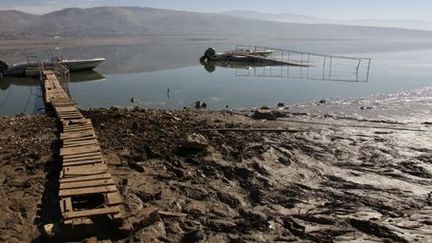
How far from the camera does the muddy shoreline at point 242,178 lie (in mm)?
8891

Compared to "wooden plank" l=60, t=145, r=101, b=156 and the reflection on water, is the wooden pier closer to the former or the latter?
"wooden plank" l=60, t=145, r=101, b=156

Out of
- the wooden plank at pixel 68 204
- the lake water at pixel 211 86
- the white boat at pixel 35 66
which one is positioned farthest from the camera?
the white boat at pixel 35 66

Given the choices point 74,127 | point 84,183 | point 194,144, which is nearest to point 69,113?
point 74,127

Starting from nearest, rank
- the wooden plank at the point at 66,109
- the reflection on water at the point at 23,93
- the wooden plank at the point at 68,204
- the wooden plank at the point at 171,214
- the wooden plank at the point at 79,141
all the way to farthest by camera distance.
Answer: the wooden plank at the point at 68,204
the wooden plank at the point at 171,214
the wooden plank at the point at 79,141
the wooden plank at the point at 66,109
the reflection on water at the point at 23,93

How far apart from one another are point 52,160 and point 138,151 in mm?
2189

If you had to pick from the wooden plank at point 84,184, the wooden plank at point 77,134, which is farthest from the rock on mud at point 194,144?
the wooden plank at point 84,184

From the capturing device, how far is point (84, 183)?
390 inches

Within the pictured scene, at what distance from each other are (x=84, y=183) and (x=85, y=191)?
0.41m

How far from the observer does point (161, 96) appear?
91.4 ft

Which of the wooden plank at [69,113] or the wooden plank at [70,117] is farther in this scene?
the wooden plank at [69,113]

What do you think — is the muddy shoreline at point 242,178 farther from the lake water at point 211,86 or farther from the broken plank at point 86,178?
the lake water at point 211,86

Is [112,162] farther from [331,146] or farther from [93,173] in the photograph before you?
[331,146]

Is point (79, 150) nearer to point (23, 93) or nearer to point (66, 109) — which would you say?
point (66, 109)

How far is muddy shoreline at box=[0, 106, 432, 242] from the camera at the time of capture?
8891 millimetres
